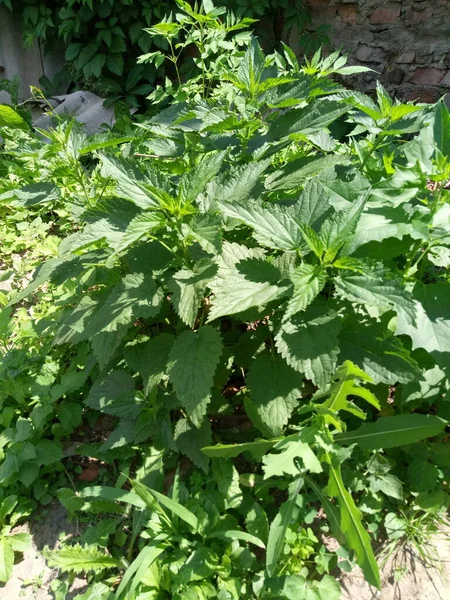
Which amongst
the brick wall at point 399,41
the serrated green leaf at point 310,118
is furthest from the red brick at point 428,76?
the serrated green leaf at point 310,118

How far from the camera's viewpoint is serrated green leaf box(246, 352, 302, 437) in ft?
4.86

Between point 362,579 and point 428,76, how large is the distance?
3.50m

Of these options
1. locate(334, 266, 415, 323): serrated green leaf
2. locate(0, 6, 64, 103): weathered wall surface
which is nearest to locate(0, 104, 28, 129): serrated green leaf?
locate(334, 266, 415, 323): serrated green leaf

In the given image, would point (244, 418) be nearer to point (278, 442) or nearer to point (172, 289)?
point (278, 442)

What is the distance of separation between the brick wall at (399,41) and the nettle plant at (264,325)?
92.6 inches

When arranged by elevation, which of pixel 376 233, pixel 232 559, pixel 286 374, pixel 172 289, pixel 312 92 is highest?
pixel 312 92

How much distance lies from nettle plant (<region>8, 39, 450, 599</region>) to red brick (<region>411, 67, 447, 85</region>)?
234 cm

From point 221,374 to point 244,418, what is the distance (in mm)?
343

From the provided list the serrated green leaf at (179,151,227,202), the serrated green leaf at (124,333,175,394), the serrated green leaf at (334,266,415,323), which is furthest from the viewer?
the serrated green leaf at (124,333,175,394)

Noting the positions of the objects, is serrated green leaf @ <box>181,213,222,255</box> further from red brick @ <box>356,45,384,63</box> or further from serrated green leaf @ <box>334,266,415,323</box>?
red brick @ <box>356,45,384,63</box>

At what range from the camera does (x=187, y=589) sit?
147 centimetres

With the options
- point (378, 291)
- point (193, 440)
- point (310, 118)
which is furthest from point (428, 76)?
point (193, 440)

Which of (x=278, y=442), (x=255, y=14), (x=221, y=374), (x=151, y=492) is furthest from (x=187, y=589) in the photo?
(x=255, y=14)

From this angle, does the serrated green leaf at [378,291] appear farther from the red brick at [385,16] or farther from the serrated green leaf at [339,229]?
the red brick at [385,16]
